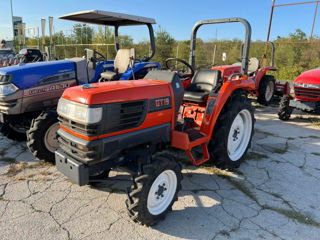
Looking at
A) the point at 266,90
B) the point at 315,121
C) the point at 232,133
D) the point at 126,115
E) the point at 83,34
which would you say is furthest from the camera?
the point at 83,34

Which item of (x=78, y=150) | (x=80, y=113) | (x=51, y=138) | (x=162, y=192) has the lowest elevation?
(x=162, y=192)

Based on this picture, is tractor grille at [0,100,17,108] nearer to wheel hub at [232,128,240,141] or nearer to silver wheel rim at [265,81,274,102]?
wheel hub at [232,128,240,141]

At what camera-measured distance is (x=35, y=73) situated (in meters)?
3.66

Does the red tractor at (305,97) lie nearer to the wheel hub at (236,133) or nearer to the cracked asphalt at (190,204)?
the cracked asphalt at (190,204)

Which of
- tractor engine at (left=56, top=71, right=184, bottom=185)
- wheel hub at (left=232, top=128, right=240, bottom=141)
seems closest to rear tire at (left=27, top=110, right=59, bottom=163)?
tractor engine at (left=56, top=71, right=184, bottom=185)

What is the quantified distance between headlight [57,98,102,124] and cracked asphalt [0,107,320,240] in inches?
28.5

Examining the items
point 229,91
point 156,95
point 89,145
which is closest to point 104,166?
point 89,145

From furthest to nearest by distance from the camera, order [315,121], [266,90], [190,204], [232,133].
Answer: [266,90]
[315,121]
[232,133]
[190,204]

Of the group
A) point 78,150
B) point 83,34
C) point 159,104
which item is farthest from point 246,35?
point 83,34

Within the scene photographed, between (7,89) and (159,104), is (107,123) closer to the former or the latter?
(159,104)

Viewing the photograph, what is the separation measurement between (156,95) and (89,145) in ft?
2.57

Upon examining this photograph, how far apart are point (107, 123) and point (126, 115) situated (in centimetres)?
20

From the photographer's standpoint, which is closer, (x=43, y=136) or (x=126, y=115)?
(x=126, y=115)

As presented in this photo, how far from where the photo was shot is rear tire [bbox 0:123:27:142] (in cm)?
417
